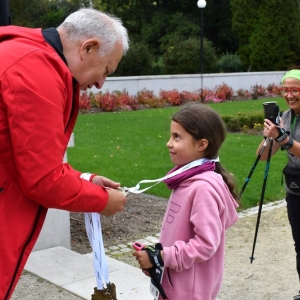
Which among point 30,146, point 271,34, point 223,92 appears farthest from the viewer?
point 271,34

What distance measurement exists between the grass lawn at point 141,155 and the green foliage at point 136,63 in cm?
1396

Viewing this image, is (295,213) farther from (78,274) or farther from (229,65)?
(229,65)

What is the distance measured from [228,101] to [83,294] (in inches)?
733

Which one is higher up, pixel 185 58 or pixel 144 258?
pixel 144 258

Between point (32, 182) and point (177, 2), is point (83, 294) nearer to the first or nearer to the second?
point (32, 182)

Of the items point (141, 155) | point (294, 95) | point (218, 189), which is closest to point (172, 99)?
point (141, 155)

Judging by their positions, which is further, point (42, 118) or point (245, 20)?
point (245, 20)

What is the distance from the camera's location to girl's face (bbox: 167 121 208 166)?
2.63 metres

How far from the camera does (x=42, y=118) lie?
78.2 inches

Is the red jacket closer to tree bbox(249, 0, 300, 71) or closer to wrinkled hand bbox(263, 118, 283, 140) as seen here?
wrinkled hand bbox(263, 118, 283, 140)

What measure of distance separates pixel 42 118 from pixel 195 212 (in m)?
0.87

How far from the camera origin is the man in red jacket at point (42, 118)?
198cm

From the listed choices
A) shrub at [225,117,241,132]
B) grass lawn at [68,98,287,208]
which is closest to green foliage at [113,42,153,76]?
grass lawn at [68,98,287,208]

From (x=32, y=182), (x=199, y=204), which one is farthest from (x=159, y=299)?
(x=32, y=182)
